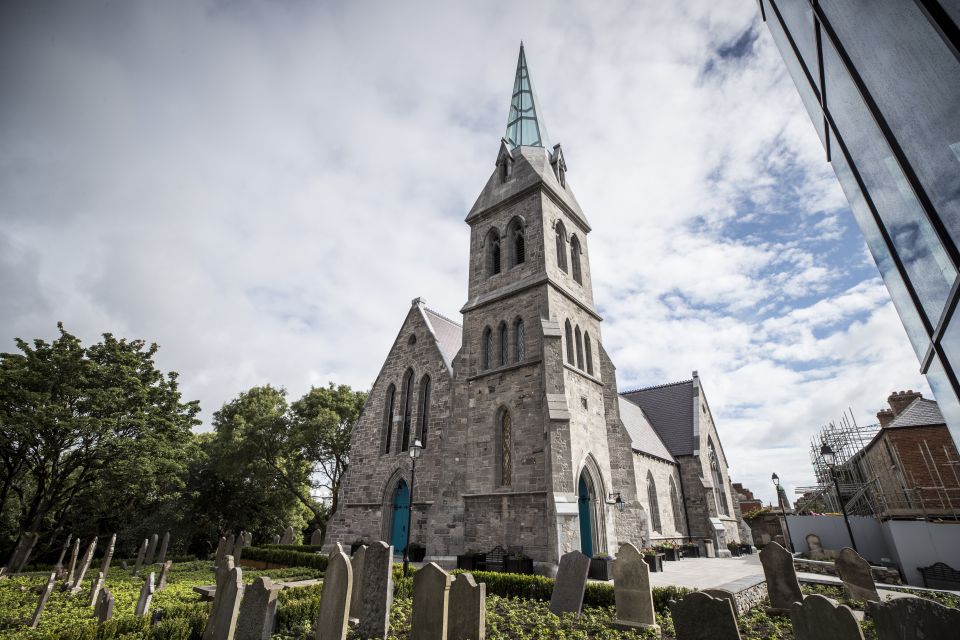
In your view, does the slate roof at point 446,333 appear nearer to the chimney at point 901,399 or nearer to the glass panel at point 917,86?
the glass panel at point 917,86

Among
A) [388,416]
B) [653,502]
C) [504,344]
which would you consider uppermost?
[504,344]

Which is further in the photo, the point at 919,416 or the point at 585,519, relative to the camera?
the point at 919,416

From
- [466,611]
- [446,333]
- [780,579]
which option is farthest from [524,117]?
[466,611]

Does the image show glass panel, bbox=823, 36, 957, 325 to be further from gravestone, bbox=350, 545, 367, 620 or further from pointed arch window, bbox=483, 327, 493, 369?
pointed arch window, bbox=483, 327, 493, 369

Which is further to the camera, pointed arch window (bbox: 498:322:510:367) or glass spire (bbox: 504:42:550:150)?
glass spire (bbox: 504:42:550:150)

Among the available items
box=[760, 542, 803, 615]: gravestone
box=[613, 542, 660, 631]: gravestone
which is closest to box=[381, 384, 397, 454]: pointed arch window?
box=[613, 542, 660, 631]: gravestone

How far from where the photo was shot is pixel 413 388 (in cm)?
2012

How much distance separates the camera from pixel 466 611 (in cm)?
664

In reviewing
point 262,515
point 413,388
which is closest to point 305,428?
point 262,515

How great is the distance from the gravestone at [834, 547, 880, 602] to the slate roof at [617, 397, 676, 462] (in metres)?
10.3

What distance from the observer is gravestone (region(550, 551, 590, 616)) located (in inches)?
363

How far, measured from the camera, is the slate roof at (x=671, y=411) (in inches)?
1051

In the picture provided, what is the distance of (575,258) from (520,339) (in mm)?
6156

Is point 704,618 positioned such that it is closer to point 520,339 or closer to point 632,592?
point 632,592
